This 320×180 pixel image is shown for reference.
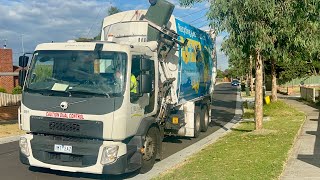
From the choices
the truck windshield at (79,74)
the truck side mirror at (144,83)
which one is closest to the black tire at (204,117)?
the truck side mirror at (144,83)

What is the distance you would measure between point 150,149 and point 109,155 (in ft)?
4.78

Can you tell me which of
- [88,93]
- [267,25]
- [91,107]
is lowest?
[91,107]

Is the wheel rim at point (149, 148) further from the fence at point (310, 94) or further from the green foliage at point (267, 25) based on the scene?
the fence at point (310, 94)

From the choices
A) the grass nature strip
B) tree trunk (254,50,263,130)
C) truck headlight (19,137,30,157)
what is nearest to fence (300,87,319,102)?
the grass nature strip

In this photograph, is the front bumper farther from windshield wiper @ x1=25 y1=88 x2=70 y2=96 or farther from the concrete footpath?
the concrete footpath

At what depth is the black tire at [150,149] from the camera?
8.05 meters

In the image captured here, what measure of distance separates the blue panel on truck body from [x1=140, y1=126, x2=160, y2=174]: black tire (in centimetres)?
222

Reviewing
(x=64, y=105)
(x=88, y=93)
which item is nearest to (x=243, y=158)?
(x=88, y=93)

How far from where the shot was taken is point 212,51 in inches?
599

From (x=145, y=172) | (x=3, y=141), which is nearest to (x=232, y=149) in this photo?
(x=145, y=172)

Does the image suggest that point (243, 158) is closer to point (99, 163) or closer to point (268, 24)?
point (99, 163)

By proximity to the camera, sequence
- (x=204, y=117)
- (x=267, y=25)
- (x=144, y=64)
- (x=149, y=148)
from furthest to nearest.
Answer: (x=204, y=117) < (x=267, y=25) < (x=149, y=148) < (x=144, y=64)

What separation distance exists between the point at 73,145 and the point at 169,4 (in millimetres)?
4439

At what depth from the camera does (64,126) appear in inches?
281
